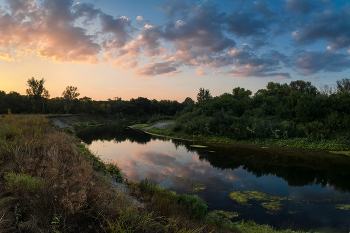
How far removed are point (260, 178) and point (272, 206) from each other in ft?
16.3

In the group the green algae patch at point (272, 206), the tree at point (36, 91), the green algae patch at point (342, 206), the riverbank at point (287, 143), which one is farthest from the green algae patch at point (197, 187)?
the tree at point (36, 91)

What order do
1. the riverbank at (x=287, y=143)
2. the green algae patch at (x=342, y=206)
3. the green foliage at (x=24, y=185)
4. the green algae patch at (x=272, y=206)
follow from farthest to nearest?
the riverbank at (x=287, y=143) < the green algae patch at (x=342, y=206) < the green algae patch at (x=272, y=206) < the green foliage at (x=24, y=185)

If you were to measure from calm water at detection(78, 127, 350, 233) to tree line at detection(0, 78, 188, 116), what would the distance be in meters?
14.6

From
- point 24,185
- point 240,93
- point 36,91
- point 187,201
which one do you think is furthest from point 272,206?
point 240,93

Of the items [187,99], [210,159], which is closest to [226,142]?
[210,159]

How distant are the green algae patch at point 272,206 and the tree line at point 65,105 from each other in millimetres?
22064

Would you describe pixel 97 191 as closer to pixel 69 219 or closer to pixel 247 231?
pixel 69 219

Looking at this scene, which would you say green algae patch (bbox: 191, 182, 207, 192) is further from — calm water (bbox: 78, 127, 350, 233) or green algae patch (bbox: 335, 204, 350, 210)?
green algae patch (bbox: 335, 204, 350, 210)

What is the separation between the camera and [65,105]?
69750mm

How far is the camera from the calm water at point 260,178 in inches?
404

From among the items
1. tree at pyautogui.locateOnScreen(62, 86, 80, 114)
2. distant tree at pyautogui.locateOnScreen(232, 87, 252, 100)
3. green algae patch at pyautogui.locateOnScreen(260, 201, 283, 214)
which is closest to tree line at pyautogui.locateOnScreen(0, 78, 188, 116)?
tree at pyautogui.locateOnScreen(62, 86, 80, 114)

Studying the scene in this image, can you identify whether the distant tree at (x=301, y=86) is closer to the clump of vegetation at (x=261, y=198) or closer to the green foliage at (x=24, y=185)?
the clump of vegetation at (x=261, y=198)

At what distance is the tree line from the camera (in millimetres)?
54719

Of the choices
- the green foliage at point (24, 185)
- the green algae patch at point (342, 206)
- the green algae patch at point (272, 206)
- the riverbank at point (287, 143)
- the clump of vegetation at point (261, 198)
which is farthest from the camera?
the riverbank at point (287, 143)
